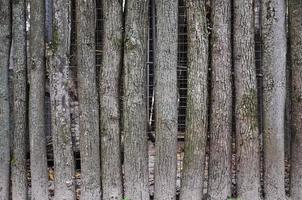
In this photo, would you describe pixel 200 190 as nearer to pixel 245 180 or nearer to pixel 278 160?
pixel 245 180

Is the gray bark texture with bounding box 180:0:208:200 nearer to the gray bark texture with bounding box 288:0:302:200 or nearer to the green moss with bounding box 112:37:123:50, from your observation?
the green moss with bounding box 112:37:123:50

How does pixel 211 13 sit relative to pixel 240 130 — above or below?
above

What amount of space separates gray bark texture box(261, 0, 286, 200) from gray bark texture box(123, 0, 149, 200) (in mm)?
1108

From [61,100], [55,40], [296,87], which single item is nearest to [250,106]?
[296,87]

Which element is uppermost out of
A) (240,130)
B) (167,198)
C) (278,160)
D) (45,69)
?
(45,69)

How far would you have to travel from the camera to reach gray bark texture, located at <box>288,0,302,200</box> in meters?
4.25

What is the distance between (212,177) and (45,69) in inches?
72.8

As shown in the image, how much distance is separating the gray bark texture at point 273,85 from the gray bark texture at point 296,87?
9cm

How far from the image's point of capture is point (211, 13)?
4250 mm

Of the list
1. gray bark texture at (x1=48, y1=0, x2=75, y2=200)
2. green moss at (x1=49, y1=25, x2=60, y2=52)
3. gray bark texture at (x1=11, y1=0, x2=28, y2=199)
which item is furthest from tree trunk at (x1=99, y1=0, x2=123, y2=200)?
gray bark texture at (x1=11, y1=0, x2=28, y2=199)

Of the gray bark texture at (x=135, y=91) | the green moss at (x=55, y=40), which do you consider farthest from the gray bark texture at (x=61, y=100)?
the gray bark texture at (x=135, y=91)

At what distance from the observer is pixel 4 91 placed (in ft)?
14.3

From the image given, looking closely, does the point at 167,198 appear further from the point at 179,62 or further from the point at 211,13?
the point at 211,13

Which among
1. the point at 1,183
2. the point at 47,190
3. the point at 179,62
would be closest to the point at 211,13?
the point at 179,62
